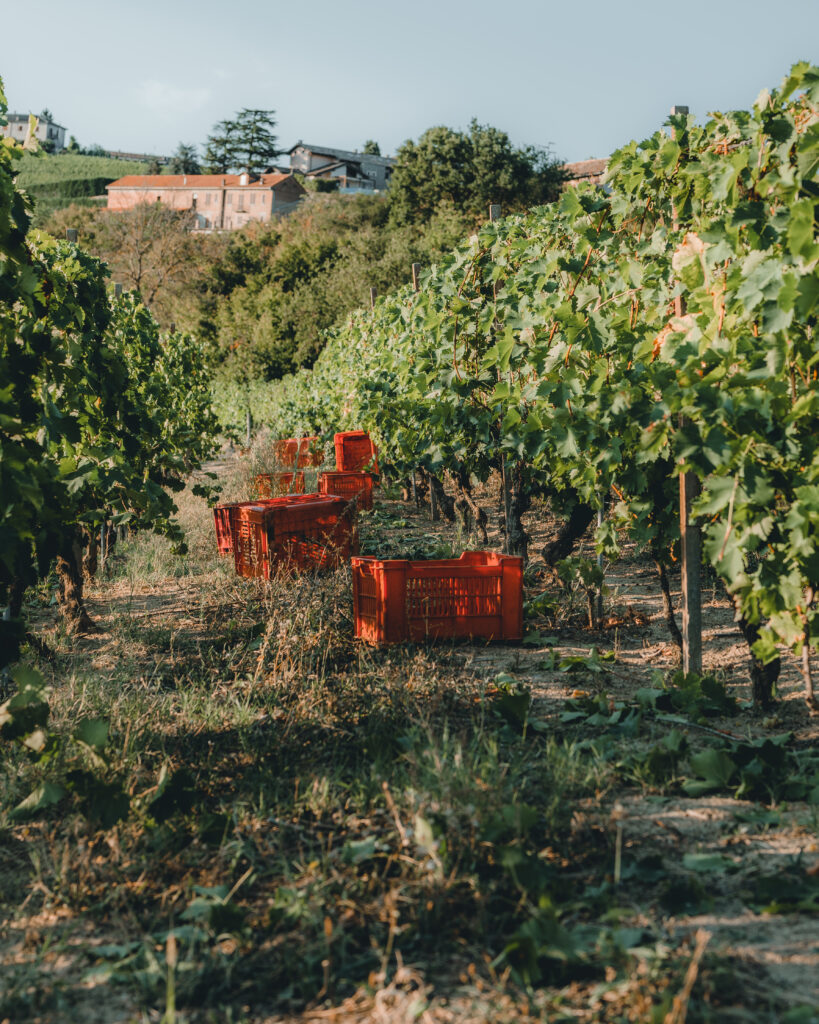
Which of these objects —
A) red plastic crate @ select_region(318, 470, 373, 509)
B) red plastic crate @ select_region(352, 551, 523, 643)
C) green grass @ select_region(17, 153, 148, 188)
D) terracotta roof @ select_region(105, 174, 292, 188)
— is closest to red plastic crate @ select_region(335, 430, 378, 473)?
red plastic crate @ select_region(318, 470, 373, 509)

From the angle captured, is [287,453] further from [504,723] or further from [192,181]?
[192,181]

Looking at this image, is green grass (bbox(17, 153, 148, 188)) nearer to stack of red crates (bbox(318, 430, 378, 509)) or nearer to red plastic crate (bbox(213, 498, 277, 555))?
stack of red crates (bbox(318, 430, 378, 509))

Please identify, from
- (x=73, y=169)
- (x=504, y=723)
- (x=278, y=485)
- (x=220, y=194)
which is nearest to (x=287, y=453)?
(x=278, y=485)

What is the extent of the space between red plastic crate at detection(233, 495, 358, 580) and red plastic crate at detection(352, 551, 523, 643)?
1.48 m

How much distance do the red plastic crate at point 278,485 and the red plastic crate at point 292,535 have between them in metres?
2.81

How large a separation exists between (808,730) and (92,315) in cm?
385

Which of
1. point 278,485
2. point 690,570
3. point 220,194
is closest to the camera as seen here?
point 690,570

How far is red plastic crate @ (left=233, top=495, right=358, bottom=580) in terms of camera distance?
240 inches

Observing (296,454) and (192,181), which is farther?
(192,181)

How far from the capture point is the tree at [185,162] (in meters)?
84.3

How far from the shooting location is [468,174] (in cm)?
3344

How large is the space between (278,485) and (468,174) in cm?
2667

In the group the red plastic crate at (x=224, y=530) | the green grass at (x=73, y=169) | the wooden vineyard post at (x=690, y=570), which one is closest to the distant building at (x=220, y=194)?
the green grass at (x=73, y=169)

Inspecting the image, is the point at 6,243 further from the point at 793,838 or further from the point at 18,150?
the point at 793,838
